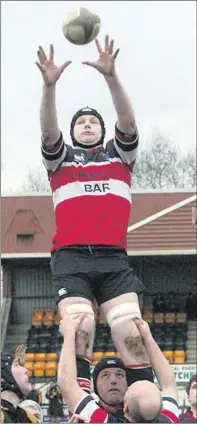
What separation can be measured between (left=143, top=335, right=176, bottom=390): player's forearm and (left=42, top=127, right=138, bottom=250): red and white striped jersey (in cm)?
70

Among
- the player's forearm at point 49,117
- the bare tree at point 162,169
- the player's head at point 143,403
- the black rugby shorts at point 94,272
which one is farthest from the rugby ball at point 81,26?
the bare tree at point 162,169

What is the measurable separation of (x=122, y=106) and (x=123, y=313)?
1.18 m

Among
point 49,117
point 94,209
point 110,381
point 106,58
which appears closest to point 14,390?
point 110,381

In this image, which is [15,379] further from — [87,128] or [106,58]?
[106,58]

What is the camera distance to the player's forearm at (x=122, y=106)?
5090 millimetres

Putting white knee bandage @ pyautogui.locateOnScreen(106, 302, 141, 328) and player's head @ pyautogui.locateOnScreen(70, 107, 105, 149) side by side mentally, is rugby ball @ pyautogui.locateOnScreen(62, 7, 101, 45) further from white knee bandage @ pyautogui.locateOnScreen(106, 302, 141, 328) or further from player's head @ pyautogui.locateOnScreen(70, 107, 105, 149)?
white knee bandage @ pyautogui.locateOnScreen(106, 302, 141, 328)

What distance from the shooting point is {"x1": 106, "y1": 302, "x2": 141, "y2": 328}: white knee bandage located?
16.4ft

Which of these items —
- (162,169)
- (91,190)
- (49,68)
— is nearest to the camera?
(49,68)

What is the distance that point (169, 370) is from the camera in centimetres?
463

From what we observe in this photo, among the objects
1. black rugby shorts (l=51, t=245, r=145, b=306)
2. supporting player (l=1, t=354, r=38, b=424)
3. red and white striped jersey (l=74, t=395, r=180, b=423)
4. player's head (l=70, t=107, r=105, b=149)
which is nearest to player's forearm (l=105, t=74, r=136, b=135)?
player's head (l=70, t=107, r=105, b=149)

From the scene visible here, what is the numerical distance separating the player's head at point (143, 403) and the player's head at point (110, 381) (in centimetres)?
100

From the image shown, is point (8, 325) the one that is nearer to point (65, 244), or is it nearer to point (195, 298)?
point (195, 298)

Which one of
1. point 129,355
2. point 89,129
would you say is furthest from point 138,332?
point 89,129

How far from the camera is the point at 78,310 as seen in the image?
16.2 feet
